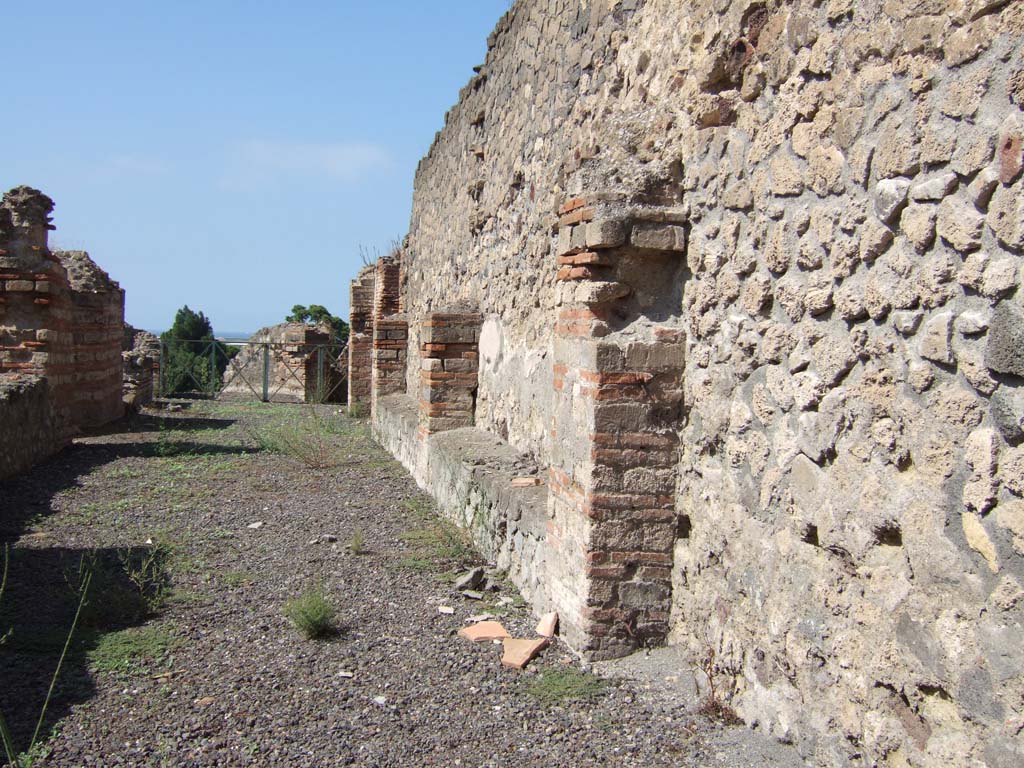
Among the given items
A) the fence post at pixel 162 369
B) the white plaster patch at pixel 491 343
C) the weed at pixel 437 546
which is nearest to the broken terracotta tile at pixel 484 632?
the weed at pixel 437 546

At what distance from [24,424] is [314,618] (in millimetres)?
5903

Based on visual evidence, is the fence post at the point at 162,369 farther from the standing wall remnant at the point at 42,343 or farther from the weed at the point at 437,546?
the weed at the point at 437,546

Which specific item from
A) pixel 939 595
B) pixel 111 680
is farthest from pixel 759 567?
pixel 111 680

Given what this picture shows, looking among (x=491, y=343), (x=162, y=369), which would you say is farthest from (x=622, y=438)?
(x=162, y=369)

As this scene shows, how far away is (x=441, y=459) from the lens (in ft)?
22.4

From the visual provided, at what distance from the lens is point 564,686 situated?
345 cm

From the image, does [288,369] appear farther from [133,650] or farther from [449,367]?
[133,650]

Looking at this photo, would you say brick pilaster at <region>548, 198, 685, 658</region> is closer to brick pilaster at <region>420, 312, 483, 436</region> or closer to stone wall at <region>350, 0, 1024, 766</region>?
stone wall at <region>350, 0, 1024, 766</region>

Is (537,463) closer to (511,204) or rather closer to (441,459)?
(441,459)

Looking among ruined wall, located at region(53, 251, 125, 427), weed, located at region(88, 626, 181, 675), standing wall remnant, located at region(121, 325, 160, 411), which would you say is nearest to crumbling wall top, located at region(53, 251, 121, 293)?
ruined wall, located at region(53, 251, 125, 427)

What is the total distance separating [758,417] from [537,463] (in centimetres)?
A: 274

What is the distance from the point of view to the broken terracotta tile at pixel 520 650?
370cm

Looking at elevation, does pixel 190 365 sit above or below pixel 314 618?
above

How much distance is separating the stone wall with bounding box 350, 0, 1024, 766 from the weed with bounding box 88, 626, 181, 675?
1746 millimetres
